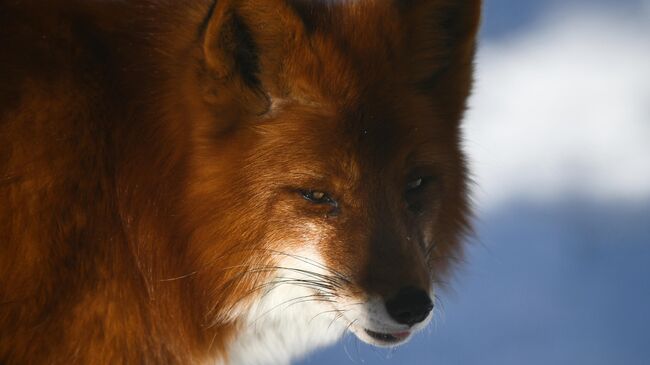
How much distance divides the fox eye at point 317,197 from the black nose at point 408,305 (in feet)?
1.58

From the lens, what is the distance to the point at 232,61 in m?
3.36

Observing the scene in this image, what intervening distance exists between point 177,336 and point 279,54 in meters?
1.36

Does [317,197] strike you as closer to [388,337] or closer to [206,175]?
[206,175]

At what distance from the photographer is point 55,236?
3.29m

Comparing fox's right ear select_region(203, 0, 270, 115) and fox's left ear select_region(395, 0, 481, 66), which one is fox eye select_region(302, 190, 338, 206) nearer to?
fox's right ear select_region(203, 0, 270, 115)

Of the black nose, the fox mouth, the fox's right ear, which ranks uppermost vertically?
the fox's right ear

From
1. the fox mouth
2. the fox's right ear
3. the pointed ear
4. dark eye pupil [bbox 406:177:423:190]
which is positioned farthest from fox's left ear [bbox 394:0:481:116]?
the fox mouth

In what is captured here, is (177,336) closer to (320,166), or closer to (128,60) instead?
(320,166)

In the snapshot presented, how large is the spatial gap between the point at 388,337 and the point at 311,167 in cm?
87

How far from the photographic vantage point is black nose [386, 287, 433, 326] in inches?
129

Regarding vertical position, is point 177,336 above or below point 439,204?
Answer: below

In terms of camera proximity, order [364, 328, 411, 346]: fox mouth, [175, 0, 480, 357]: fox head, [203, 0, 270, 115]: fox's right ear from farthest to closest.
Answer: [364, 328, 411, 346]: fox mouth
[175, 0, 480, 357]: fox head
[203, 0, 270, 115]: fox's right ear

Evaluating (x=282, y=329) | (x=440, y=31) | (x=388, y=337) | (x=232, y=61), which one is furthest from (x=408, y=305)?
(x=440, y=31)

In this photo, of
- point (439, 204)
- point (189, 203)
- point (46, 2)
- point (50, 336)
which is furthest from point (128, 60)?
point (439, 204)
